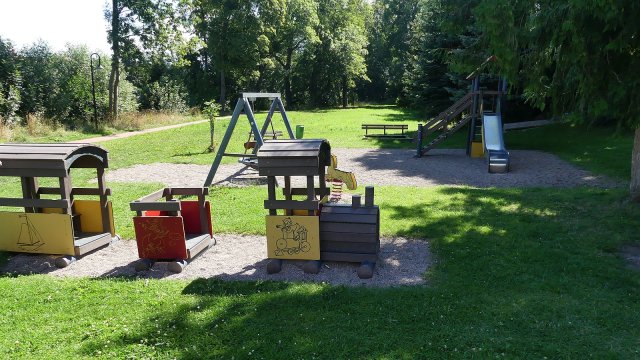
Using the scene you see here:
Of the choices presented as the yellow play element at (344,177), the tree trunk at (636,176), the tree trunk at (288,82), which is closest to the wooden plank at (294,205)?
the yellow play element at (344,177)

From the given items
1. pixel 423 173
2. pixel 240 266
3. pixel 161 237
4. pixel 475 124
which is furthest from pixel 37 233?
pixel 475 124

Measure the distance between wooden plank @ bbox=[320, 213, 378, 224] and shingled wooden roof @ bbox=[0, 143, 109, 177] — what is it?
3.76 metres

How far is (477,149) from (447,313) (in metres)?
12.9

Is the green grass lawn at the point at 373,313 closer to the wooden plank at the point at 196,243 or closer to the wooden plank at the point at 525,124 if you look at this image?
the wooden plank at the point at 196,243

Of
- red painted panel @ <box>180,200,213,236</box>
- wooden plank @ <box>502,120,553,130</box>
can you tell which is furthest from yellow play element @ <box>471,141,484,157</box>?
red painted panel @ <box>180,200,213,236</box>

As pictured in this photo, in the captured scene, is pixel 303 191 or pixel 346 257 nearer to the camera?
pixel 346 257

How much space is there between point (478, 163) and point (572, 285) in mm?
10205

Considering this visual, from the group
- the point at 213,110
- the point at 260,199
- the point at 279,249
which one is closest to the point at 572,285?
the point at 279,249

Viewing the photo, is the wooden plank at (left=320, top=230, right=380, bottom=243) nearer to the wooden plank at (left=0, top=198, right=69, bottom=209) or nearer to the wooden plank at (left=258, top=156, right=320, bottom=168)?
the wooden plank at (left=258, top=156, right=320, bottom=168)

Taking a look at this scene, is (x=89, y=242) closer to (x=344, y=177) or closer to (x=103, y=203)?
(x=103, y=203)

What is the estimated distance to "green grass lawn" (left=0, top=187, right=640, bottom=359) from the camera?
14.3ft

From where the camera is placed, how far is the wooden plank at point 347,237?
635cm

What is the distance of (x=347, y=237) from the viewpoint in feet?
21.2

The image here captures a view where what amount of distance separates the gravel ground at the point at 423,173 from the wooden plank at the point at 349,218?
19.0 ft
